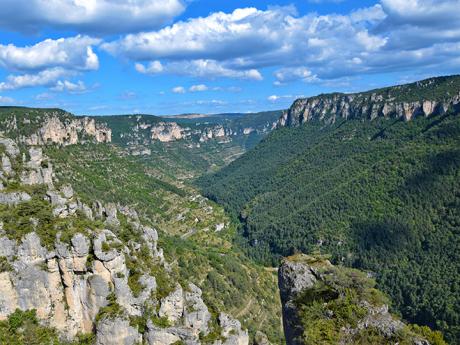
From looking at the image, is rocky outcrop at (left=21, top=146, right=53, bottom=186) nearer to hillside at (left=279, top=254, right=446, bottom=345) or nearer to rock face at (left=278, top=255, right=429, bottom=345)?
rock face at (left=278, top=255, right=429, bottom=345)

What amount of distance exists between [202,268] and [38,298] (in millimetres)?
67436

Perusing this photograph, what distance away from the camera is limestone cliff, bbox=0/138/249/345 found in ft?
169

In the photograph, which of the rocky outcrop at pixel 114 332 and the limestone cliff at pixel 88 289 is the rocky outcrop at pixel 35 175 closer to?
the limestone cliff at pixel 88 289

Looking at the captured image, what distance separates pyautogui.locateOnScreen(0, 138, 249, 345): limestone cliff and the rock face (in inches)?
591

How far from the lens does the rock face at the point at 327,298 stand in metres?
37.9

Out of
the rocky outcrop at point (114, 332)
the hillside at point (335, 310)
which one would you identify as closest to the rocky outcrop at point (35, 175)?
the rocky outcrop at point (114, 332)

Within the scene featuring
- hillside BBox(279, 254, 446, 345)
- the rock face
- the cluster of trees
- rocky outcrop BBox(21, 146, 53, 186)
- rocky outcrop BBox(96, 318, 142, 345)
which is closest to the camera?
hillside BBox(279, 254, 446, 345)

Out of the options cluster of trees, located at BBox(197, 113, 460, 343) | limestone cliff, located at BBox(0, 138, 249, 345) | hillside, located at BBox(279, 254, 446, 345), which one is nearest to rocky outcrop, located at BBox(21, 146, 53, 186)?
limestone cliff, located at BBox(0, 138, 249, 345)

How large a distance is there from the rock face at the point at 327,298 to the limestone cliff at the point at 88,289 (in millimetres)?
15002

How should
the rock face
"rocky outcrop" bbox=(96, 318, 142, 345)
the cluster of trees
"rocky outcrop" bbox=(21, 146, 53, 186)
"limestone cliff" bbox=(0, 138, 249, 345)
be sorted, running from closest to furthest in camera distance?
1. the rock face
2. "limestone cliff" bbox=(0, 138, 249, 345)
3. "rocky outcrop" bbox=(96, 318, 142, 345)
4. "rocky outcrop" bbox=(21, 146, 53, 186)
5. the cluster of trees

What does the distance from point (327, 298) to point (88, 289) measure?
28.1 metres

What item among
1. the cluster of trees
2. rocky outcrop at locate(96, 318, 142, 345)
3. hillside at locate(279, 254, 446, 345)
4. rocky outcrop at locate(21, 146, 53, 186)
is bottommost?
the cluster of trees

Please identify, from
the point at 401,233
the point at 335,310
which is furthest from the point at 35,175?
the point at 401,233

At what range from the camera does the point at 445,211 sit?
15825cm
